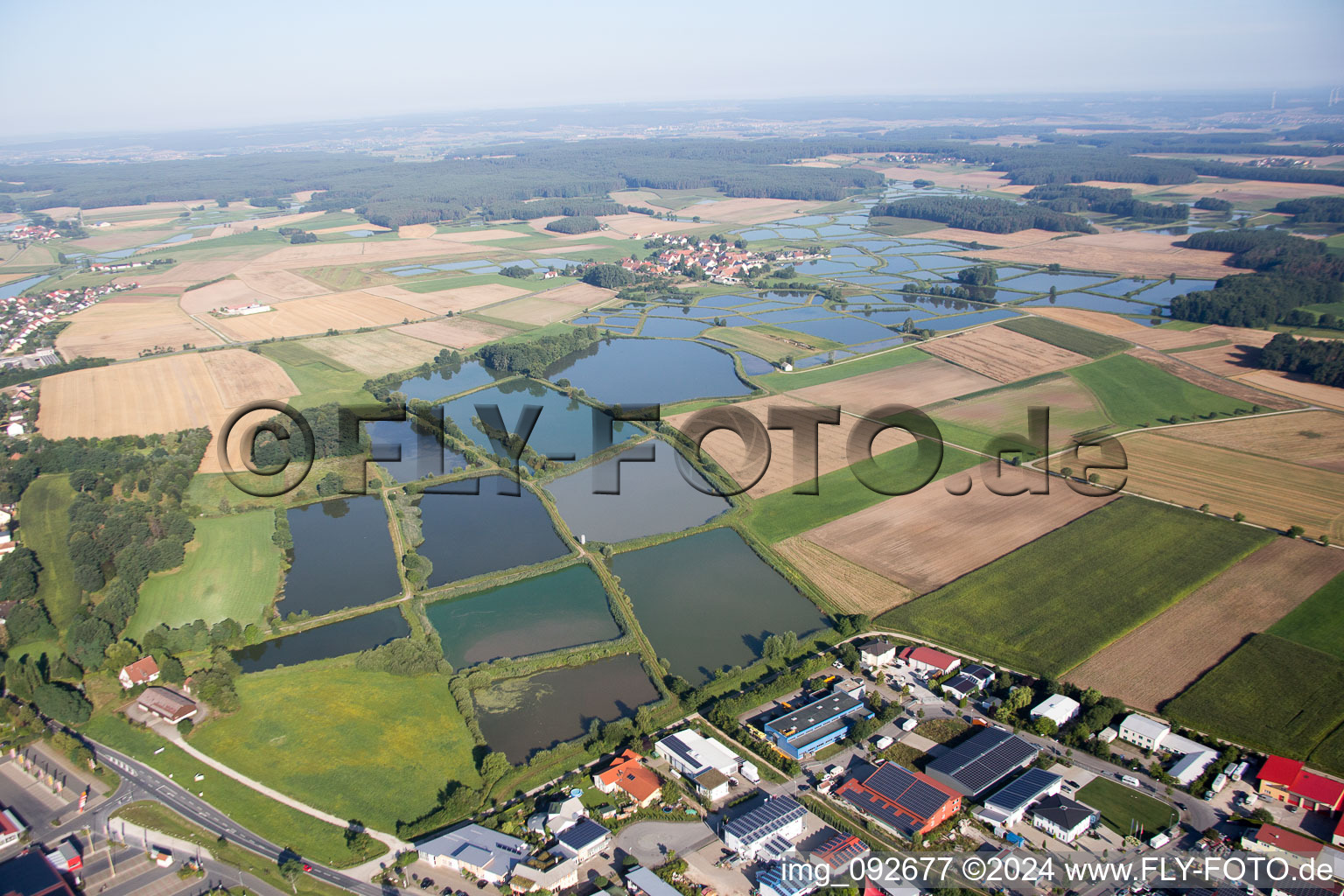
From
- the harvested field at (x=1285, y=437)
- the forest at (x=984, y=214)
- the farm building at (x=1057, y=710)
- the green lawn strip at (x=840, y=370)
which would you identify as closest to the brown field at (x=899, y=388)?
the green lawn strip at (x=840, y=370)

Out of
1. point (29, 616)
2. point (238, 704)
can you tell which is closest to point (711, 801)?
point (238, 704)

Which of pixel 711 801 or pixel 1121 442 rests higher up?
pixel 1121 442

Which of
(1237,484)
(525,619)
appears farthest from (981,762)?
(1237,484)

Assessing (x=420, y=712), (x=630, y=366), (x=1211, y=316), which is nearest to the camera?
(x=420, y=712)

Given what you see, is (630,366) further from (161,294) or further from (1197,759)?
(161,294)

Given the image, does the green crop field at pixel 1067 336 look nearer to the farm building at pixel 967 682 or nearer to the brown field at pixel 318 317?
the farm building at pixel 967 682

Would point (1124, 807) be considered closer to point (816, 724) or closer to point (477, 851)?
point (816, 724)
